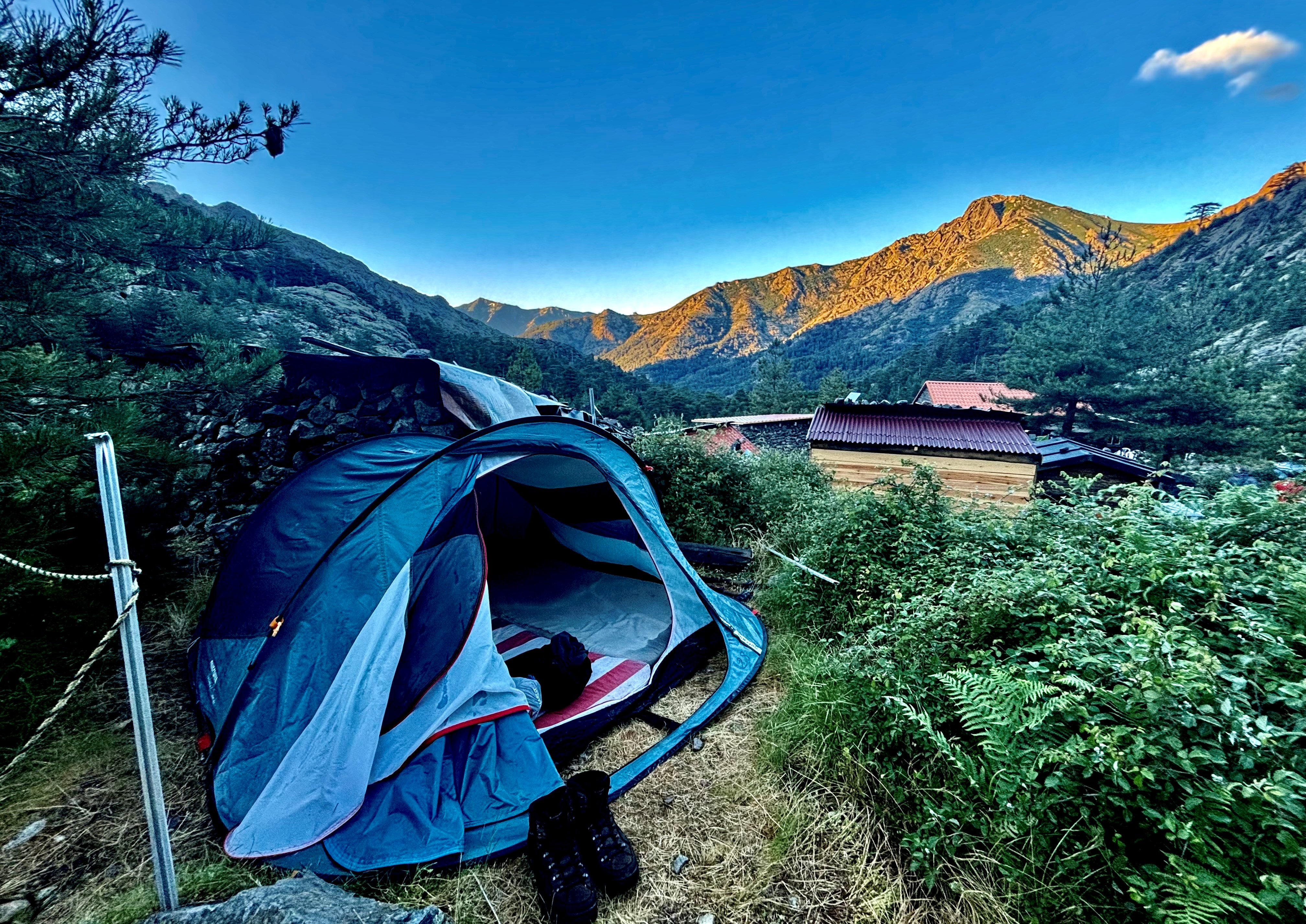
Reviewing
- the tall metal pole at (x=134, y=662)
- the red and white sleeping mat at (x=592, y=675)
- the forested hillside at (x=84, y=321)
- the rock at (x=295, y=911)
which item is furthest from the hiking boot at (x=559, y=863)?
the forested hillside at (x=84, y=321)

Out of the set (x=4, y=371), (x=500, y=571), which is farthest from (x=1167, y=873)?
(x=4, y=371)

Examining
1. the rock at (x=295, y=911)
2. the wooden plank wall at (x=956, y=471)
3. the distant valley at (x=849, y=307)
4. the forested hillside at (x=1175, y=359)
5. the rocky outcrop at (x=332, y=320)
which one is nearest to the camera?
the rock at (x=295, y=911)

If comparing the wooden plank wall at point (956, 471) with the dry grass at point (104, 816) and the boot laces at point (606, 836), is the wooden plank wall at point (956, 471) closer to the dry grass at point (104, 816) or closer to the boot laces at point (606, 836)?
the boot laces at point (606, 836)

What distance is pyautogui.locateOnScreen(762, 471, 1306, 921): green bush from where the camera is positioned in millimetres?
1294

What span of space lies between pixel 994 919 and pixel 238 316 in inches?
658

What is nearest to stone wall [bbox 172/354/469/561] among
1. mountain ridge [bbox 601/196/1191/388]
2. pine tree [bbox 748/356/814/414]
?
pine tree [bbox 748/356/814/414]

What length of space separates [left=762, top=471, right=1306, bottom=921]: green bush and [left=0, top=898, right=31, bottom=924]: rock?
9.78ft

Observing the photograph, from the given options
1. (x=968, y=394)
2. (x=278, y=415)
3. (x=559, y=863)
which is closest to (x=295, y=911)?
(x=559, y=863)

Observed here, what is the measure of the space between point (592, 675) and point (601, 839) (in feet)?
4.43

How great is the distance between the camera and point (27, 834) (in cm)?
198

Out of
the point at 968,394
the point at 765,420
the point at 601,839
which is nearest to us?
the point at 601,839

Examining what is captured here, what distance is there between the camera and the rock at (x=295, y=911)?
1.37 meters

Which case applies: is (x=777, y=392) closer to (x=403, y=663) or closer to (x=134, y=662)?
(x=403, y=663)

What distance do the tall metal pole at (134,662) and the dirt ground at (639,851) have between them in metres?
0.29
